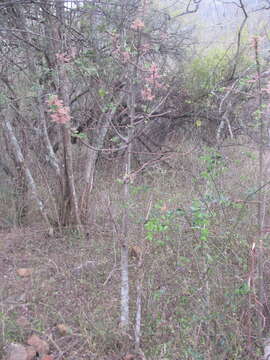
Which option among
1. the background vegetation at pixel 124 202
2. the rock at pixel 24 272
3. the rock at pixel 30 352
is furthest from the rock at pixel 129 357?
the rock at pixel 24 272

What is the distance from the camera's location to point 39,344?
2367 millimetres

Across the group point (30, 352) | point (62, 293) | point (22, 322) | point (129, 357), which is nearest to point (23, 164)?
point (62, 293)

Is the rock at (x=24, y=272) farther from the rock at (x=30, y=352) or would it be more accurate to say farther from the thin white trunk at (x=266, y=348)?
the thin white trunk at (x=266, y=348)

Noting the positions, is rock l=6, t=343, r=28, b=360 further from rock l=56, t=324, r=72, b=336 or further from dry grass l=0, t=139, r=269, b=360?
rock l=56, t=324, r=72, b=336

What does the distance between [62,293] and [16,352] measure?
2.59 feet

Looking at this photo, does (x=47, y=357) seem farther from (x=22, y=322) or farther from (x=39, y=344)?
(x=22, y=322)

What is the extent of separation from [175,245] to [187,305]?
2.23 ft

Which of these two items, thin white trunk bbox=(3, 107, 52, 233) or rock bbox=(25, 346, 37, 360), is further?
thin white trunk bbox=(3, 107, 52, 233)

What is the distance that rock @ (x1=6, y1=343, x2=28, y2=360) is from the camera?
221 cm

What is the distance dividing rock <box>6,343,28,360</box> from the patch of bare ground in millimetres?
81

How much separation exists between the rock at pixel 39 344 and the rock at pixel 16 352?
0.10 m

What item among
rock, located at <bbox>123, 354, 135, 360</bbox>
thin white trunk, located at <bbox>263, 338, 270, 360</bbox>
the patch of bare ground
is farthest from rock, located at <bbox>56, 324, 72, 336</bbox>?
thin white trunk, located at <bbox>263, 338, 270, 360</bbox>

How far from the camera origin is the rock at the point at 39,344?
234cm

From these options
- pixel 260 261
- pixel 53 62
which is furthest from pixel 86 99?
pixel 260 261
